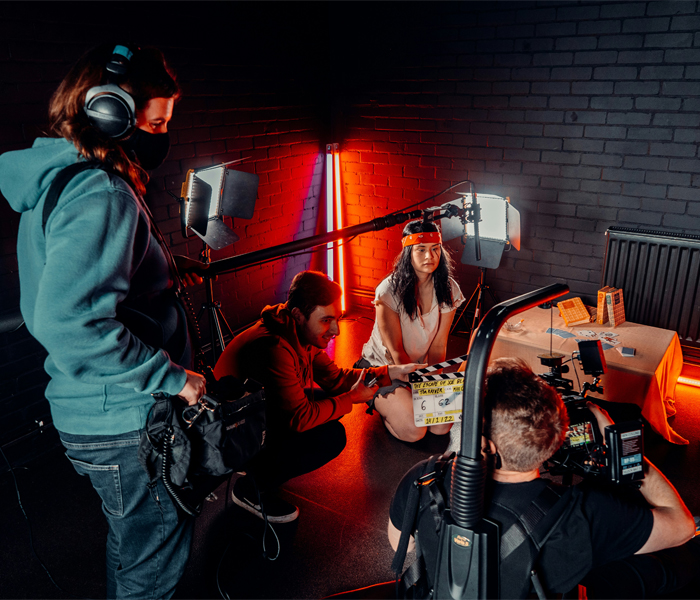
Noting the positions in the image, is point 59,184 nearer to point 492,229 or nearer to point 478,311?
point 492,229

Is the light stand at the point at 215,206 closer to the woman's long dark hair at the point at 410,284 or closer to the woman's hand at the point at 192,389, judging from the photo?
the woman's long dark hair at the point at 410,284

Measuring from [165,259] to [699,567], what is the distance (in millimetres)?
2051

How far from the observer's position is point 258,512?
2.76 metres

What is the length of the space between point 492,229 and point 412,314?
1.45 m

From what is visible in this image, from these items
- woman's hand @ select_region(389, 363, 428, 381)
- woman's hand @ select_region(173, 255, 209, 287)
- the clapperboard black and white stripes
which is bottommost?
woman's hand @ select_region(389, 363, 428, 381)

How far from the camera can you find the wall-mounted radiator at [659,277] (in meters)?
4.11

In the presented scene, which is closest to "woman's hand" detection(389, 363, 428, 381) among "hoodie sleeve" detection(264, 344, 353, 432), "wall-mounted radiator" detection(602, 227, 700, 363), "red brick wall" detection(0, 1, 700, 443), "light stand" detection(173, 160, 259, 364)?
"hoodie sleeve" detection(264, 344, 353, 432)

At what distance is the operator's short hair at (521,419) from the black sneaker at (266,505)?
1627 millimetres

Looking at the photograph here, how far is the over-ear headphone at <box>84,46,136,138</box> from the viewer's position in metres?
1.38

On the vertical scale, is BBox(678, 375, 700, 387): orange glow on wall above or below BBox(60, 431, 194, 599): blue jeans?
below

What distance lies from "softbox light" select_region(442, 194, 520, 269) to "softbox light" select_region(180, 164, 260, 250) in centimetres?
162

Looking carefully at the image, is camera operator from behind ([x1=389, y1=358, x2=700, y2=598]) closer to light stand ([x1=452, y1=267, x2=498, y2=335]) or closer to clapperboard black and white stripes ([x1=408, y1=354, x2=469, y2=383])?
clapperboard black and white stripes ([x1=408, y1=354, x2=469, y2=383])

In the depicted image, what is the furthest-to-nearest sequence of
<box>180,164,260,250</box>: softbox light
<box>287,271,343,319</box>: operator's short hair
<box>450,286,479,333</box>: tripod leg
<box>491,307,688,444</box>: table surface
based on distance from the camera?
<box>450,286,479,333</box>: tripod leg < <box>180,164,260,250</box>: softbox light < <box>491,307,688,444</box>: table surface < <box>287,271,343,319</box>: operator's short hair

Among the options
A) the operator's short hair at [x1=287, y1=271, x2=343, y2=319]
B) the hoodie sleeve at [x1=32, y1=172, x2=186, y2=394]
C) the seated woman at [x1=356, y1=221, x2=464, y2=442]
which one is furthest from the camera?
the seated woman at [x1=356, y1=221, x2=464, y2=442]
